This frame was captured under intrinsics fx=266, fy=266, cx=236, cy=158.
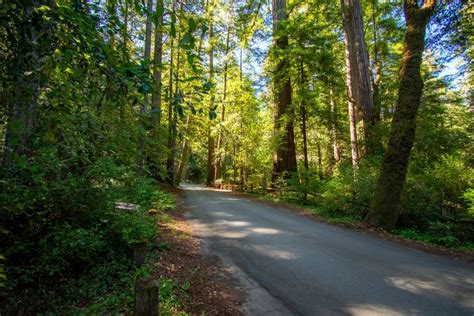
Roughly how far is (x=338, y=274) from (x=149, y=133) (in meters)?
4.60

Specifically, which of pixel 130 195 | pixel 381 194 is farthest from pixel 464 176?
pixel 130 195

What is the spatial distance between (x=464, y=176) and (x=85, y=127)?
9.29 m

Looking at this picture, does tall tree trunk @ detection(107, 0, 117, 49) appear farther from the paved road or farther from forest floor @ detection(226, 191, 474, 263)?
forest floor @ detection(226, 191, 474, 263)

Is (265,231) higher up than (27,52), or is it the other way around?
(27,52)

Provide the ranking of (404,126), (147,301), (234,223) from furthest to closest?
(234,223) < (404,126) < (147,301)

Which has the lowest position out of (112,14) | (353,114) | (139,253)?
(139,253)

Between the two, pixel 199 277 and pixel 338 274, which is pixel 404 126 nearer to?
pixel 338 274

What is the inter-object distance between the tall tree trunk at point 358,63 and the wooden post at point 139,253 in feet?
32.0

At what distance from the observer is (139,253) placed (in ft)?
14.1

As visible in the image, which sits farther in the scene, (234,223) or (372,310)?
(234,223)

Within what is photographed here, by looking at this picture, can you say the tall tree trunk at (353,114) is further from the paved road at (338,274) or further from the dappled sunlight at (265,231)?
the dappled sunlight at (265,231)

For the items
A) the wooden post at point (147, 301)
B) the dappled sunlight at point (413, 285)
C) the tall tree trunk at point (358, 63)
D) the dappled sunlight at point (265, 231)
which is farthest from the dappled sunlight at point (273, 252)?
the tall tree trunk at point (358, 63)

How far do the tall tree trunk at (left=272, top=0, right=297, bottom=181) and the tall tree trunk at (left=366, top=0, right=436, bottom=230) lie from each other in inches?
292

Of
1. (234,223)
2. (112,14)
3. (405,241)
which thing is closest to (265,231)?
(234,223)
